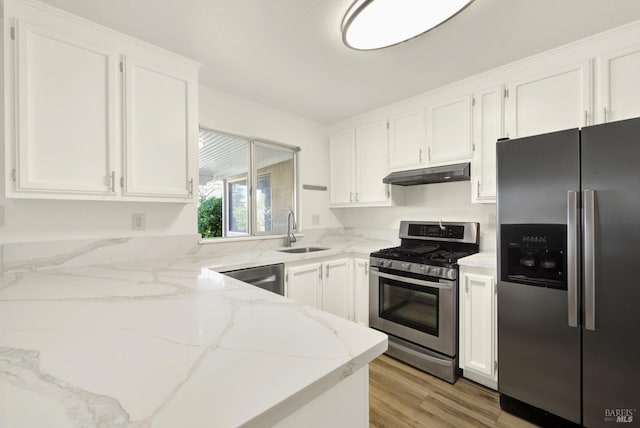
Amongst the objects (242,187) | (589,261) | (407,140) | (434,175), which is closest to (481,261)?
(589,261)

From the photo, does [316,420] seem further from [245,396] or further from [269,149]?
[269,149]

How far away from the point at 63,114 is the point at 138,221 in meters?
0.79

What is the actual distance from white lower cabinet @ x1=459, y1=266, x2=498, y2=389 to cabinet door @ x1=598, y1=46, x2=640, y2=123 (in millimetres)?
1205

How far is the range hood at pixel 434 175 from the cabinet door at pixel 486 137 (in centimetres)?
10

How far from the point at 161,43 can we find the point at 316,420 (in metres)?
2.24

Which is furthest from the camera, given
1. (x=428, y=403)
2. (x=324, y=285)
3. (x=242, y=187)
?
(x=242, y=187)

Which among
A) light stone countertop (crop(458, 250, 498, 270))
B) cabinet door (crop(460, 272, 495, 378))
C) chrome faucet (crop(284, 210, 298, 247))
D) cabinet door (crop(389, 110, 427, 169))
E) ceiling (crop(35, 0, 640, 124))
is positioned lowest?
cabinet door (crop(460, 272, 495, 378))

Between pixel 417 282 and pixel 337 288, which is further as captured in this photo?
pixel 337 288

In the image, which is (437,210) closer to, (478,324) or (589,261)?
(478,324)

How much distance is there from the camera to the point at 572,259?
1444mm

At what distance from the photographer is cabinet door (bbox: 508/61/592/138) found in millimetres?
1779

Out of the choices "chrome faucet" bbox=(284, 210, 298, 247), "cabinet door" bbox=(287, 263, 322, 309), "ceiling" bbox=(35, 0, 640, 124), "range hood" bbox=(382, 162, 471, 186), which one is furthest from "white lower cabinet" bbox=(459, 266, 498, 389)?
"chrome faucet" bbox=(284, 210, 298, 247)

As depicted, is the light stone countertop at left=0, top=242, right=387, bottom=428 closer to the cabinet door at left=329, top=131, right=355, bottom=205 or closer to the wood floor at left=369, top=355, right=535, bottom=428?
the wood floor at left=369, top=355, right=535, bottom=428

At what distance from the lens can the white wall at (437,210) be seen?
242cm
